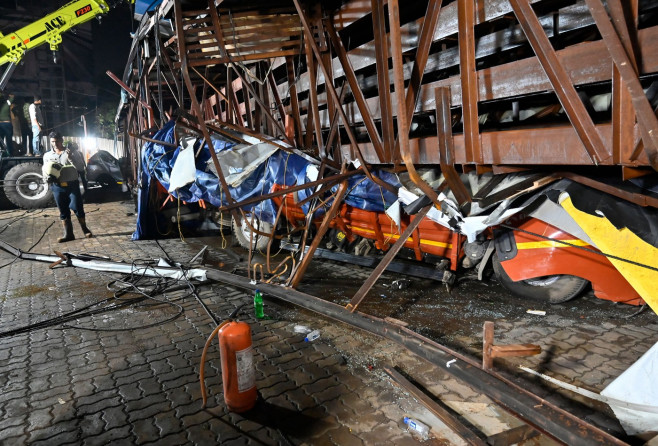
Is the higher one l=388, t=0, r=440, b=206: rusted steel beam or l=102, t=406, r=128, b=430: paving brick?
l=388, t=0, r=440, b=206: rusted steel beam

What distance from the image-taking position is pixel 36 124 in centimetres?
1460

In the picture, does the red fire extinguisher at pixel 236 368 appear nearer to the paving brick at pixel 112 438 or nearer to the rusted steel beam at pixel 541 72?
the paving brick at pixel 112 438

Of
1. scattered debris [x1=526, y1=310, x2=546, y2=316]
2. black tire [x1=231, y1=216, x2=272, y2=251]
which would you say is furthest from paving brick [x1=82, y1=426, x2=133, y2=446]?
black tire [x1=231, y1=216, x2=272, y2=251]

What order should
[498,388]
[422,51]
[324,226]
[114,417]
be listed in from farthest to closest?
[324,226], [422,51], [114,417], [498,388]

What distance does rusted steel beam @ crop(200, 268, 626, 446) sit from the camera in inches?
84.0

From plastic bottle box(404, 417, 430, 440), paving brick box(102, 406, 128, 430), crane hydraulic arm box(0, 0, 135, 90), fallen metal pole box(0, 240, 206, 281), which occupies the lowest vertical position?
plastic bottle box(404, 417, 430, 440)

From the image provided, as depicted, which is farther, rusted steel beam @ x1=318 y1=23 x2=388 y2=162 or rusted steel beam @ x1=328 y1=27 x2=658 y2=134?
rusted steel beam @ x1=318 y1=23 x2=388 y2=162

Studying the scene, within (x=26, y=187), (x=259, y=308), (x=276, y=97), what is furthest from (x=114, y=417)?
(x=26, y=187)

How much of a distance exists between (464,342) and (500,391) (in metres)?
1.32

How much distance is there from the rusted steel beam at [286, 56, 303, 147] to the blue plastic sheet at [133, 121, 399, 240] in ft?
1.25

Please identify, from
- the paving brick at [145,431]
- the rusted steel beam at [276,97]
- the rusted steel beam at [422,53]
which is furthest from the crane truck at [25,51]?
the paving brick at [145,431]

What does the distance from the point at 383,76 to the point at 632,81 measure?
2.16m

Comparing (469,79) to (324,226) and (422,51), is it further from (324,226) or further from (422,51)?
(324,226)

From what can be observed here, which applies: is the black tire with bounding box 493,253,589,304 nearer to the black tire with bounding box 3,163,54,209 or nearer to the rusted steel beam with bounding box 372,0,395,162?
the rusted steel beam with bounding box 372,0,395,162
